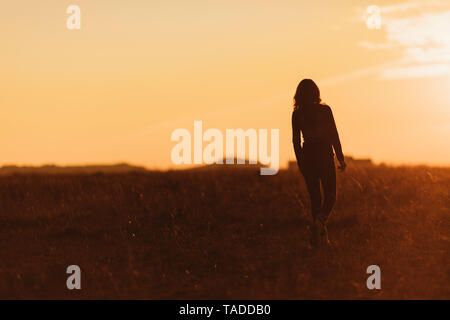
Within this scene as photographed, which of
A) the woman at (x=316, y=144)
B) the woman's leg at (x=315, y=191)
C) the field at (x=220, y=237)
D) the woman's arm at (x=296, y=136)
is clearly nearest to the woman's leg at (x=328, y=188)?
the woman at (x=316, y=144)

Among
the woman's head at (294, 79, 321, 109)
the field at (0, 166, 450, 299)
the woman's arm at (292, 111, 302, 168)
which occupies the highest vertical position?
the woman's head at (294, 79, 321, 109)

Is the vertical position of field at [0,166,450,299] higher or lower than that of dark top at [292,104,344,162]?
lower

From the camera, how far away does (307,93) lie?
11.4 m

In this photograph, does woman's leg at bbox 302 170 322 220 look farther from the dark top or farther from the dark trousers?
the dark top

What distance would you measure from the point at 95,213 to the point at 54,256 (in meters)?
2.99

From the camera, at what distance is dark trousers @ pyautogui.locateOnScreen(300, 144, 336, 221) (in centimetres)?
1142

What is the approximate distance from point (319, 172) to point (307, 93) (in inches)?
50.1

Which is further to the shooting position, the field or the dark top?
the dark top

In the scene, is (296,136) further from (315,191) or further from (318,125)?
(315,191)

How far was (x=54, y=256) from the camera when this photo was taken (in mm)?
12180

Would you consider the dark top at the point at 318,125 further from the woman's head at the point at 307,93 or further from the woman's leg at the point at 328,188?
the woman's leg at the point at 328,188

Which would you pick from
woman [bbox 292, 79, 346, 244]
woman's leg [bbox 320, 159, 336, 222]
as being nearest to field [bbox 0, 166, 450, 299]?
woman's leg [bbox 320, 159, 336, 222]

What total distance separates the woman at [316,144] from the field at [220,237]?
776 mm
